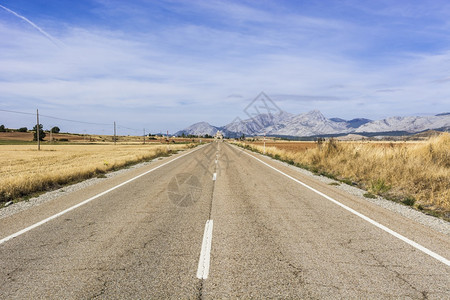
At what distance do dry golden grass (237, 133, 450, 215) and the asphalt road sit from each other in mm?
2650

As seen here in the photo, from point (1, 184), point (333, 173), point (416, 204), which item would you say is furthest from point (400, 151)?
point (1, 184)

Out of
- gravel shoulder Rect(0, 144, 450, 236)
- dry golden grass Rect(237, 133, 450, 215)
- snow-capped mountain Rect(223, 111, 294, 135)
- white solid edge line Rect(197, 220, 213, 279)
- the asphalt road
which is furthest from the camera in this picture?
snow-capped mountain Rect(223, 111, 294, 135)

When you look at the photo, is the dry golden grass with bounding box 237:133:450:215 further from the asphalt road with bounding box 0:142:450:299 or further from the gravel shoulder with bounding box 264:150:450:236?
the asphalt road with bounding box 0:142:450:299

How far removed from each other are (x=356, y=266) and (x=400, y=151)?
42.6ft

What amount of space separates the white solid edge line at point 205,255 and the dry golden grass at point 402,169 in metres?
6.21

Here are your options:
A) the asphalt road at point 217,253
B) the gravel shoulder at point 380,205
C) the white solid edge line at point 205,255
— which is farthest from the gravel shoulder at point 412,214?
the white solid edge line at point 205,255

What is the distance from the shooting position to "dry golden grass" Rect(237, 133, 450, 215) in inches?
364

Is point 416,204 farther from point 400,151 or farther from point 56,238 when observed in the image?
point 56,238

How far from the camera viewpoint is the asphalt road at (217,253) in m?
3.47

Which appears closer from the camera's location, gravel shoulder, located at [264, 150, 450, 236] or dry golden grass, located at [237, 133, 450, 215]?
gravel shoulder, located at [264, 150, 450, 236]

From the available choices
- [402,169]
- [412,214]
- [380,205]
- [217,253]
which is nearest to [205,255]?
[217,253]

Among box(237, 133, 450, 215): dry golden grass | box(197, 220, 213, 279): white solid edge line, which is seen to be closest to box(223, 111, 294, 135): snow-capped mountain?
box(237, 133, 450, 215): dry golden grass

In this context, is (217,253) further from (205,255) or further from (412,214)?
(412,214)

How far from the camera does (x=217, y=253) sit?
4535 millimetres
